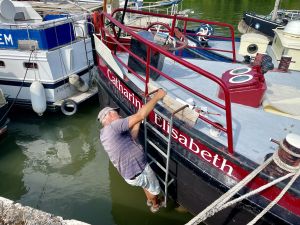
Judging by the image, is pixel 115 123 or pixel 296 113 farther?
pixel 296 113

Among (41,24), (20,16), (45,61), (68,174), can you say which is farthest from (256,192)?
(20,16)

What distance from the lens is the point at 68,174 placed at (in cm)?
559

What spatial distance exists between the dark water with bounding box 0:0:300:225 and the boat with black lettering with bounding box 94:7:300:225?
3.59ft

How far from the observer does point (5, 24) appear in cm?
669

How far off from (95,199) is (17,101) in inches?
146

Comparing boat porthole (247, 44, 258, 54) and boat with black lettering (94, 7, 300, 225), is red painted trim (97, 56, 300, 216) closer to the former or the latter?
boat with black lettering (94, 7, 300, 225)

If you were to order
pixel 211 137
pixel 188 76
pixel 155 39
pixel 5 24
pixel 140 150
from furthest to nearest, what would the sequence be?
pixel 5 24
pixel 188 76
pixel 155 39
pixel 140 150
pixel 211 137

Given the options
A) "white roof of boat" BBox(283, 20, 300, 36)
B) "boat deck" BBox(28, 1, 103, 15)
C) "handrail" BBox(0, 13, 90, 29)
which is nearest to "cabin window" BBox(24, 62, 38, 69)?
"handrail" BBox(0, 13, 90, 29)

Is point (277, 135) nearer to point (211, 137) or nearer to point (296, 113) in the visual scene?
point (296, 113)

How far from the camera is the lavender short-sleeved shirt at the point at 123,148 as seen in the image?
11.4 feet

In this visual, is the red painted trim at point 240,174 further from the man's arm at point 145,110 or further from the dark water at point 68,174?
the dark water at point 68,174

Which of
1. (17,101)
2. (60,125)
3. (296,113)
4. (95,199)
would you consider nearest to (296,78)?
(296,113)

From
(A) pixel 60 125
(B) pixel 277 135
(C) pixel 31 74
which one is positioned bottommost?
(A) pixel 60 125

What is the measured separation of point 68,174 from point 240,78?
12.0ft
